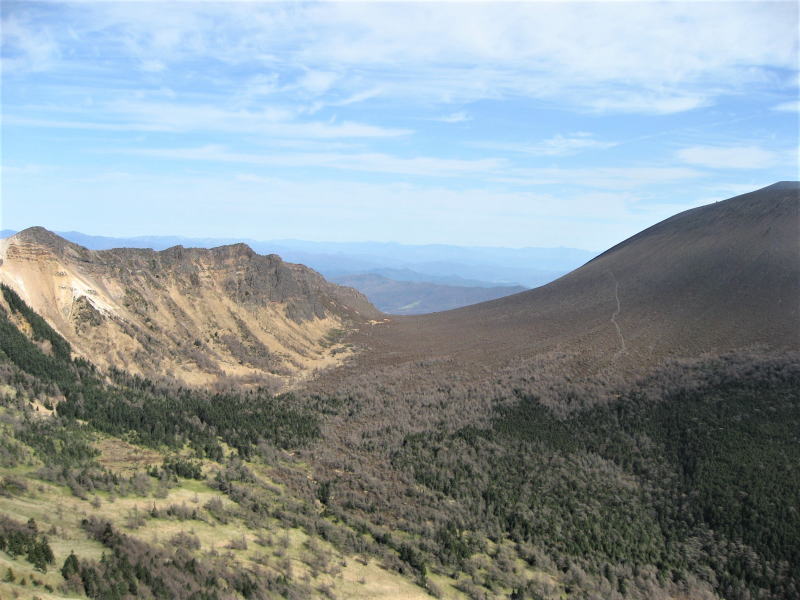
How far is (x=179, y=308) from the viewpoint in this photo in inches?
2344

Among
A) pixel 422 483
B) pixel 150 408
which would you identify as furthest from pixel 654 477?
pixel 150 408

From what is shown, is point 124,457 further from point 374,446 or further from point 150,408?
point 374,446

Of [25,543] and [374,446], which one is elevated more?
[25,543]

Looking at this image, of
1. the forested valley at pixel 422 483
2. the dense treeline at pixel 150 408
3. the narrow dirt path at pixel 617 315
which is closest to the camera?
the forested valley at pixel 422 483

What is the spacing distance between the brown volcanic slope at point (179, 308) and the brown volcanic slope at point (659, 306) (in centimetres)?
1012

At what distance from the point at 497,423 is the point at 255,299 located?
37149mm

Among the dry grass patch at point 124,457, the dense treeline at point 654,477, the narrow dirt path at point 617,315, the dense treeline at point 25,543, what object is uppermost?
the narrow dirt path at point 617,315

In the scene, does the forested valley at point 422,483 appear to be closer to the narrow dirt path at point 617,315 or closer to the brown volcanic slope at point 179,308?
the brown volcanic slope at point 179,308

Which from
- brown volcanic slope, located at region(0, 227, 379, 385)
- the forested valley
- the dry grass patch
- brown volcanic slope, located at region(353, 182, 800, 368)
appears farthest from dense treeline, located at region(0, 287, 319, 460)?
brown volcanic slope, located at region(353, 182, 800, 368)

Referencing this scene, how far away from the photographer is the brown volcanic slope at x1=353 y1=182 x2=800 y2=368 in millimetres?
58562

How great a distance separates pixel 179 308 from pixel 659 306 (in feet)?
180

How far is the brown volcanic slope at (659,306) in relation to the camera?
5856cm

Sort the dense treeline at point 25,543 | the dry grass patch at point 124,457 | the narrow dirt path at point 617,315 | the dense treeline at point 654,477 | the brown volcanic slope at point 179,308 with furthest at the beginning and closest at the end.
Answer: the narrow dirt path at point 617,315, the brown volcanic slope at point 179,308, the dense treeline at point 654,477, the dry grass patch at point 124,457, the dense treeline at point 25,543

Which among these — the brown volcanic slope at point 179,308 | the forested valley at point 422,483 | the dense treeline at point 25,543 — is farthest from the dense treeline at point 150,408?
the dense treeline at point 25,543
